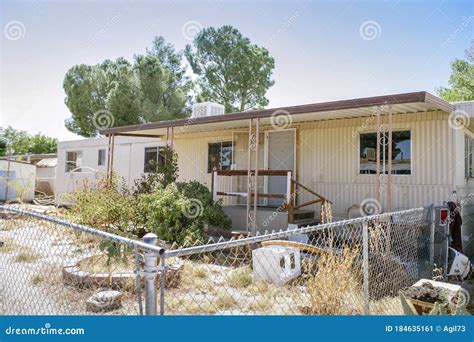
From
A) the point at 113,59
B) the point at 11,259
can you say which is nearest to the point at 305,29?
the point at 11,259

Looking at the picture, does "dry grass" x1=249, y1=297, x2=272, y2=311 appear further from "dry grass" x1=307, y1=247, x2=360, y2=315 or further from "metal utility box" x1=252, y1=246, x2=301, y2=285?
"metal utility box" x1=252, y1=246, x2=301, y2=285

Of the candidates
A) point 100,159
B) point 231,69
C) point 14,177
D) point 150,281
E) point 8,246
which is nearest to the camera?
point 150,281

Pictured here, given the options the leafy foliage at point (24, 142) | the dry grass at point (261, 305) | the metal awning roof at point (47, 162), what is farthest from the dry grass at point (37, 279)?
the leafy foliage at point (24, 142)

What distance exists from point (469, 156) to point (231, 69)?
16.9m

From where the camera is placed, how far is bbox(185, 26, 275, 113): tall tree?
77.6ft

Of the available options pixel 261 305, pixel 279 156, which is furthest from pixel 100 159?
pixel 261 305

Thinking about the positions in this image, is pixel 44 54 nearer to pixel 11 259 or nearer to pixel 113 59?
pixel 11 259

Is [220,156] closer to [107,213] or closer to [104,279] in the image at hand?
[107,213]

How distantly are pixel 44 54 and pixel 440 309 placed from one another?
1141 cm

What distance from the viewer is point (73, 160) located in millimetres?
17516

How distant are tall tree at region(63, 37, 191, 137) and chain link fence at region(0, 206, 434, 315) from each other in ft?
52.1

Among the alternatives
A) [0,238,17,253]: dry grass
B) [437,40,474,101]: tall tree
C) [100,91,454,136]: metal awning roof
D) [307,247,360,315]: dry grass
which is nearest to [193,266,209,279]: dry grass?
[307,247,360,315]: dry grass

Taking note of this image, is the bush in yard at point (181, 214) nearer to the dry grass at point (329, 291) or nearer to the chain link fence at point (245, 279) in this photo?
the chain link fence at point (245, 279)

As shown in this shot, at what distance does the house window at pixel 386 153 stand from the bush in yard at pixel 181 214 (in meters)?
3.58
